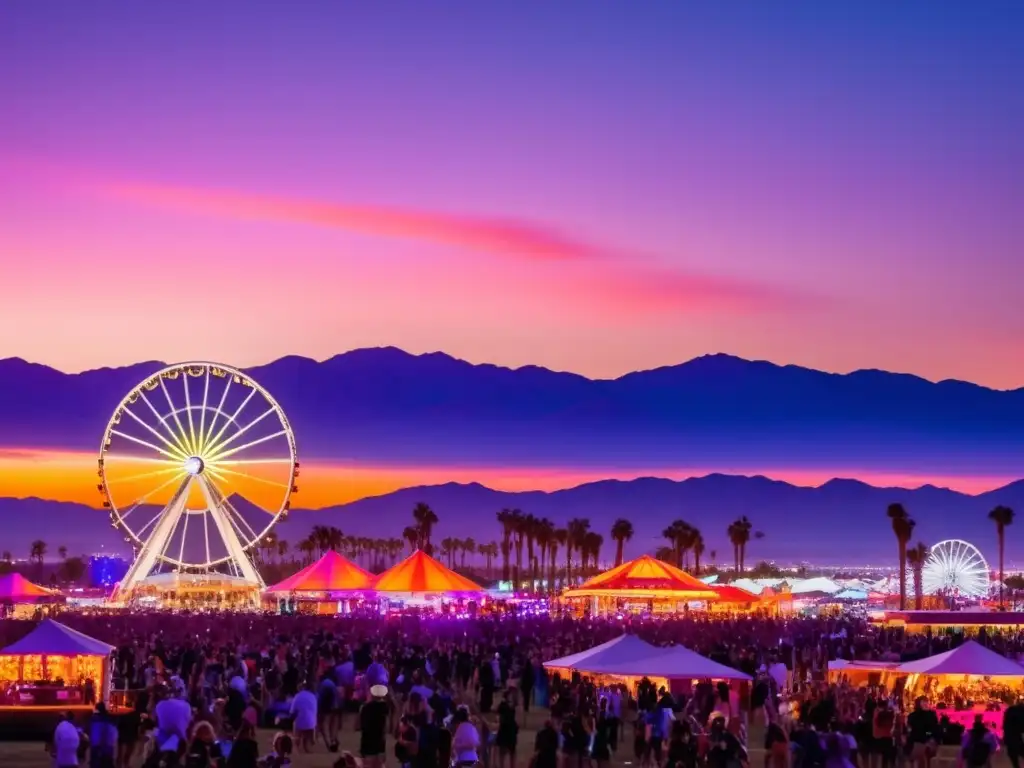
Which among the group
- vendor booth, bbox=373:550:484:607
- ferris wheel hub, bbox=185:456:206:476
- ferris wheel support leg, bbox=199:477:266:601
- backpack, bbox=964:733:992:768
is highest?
ferris wheel hub, bbox=185:456:206:476

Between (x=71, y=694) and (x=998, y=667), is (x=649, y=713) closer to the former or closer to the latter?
(x=998, y=667)

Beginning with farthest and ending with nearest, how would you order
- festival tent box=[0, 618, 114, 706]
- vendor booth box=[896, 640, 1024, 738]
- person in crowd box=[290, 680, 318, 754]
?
vendor booth box=[896, 640, 1024, 738], festival tent box=[0, 618, 114, 706], person in crowd box=[290, 680, 318, 754]

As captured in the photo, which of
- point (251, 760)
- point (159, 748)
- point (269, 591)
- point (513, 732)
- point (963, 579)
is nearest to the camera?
point (251, 760)

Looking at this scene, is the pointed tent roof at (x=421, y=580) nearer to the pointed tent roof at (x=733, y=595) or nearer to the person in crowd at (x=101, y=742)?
the pointed tent roof at (x=733, y=595)

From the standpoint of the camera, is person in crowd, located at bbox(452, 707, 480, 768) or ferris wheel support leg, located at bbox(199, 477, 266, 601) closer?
person in crowd, located at bbox(452, 707, 480, 768)

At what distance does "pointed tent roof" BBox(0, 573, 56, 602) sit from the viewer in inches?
2795

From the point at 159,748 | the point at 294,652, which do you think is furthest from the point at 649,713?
the point at 294,652

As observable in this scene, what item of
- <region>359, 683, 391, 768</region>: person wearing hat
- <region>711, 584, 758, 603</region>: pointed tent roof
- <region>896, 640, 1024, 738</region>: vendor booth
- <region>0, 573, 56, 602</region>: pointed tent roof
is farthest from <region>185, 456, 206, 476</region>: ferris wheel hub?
<region>359, 683, 391, 768</region>: person wearing hat

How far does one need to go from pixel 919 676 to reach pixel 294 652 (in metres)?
14.4

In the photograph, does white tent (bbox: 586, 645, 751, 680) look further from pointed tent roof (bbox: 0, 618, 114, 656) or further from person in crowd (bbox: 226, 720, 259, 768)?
person in crowd (bbox: 226, 720, 259, 768)

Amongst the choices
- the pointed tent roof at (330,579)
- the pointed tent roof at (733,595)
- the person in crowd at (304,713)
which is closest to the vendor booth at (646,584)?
the pointed tent roof at (733,595)

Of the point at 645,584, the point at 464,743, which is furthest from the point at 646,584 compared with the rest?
the point at 464,743

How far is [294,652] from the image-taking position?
36000 millimetres

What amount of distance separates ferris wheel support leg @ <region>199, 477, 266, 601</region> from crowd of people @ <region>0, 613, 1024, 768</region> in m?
23.2
